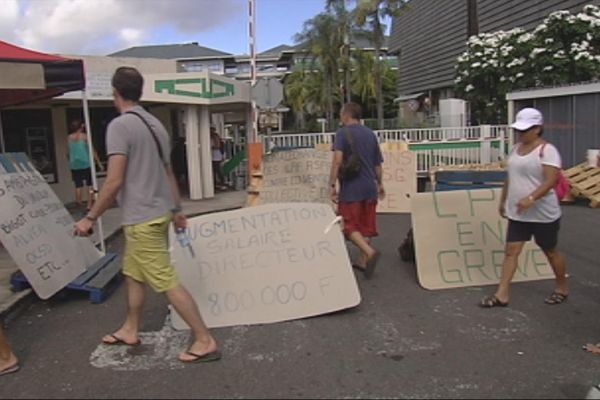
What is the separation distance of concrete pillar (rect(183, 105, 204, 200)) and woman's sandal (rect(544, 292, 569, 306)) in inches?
369

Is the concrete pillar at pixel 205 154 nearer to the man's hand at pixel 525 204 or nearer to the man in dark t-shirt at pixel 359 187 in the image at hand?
the man in dark t-shirt at pixel 359 187

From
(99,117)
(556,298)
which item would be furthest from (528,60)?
(556,298)

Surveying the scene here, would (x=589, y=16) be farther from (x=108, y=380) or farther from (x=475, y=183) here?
(x=108, y=380)

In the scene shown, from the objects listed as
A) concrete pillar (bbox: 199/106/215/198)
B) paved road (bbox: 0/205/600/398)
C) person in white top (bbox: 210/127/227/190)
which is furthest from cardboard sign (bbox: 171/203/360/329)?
person in white top (bbox: 210/127/227/190)

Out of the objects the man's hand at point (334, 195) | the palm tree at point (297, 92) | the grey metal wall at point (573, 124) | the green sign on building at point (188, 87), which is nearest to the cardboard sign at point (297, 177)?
the green sign on building at point (188, 87)

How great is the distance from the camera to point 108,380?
148 inches

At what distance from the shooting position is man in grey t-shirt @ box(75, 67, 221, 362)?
149 inches

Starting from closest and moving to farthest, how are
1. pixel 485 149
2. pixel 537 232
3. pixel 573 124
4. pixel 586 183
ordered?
1. pixel 537 232
2. pixel 586 183
3. pixel 573 124
4. pixel 485 149

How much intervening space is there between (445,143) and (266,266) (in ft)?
33.4

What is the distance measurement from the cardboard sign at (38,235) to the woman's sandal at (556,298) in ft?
14.0

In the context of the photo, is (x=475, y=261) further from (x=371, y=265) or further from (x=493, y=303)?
(x=371, y=265)

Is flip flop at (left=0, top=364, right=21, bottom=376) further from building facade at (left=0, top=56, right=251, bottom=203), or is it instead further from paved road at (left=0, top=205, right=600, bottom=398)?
building facade at (left=0, top=56, right=251, bottom=203)

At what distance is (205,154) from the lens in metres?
13.5

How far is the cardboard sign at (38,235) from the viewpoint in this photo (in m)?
5.16
